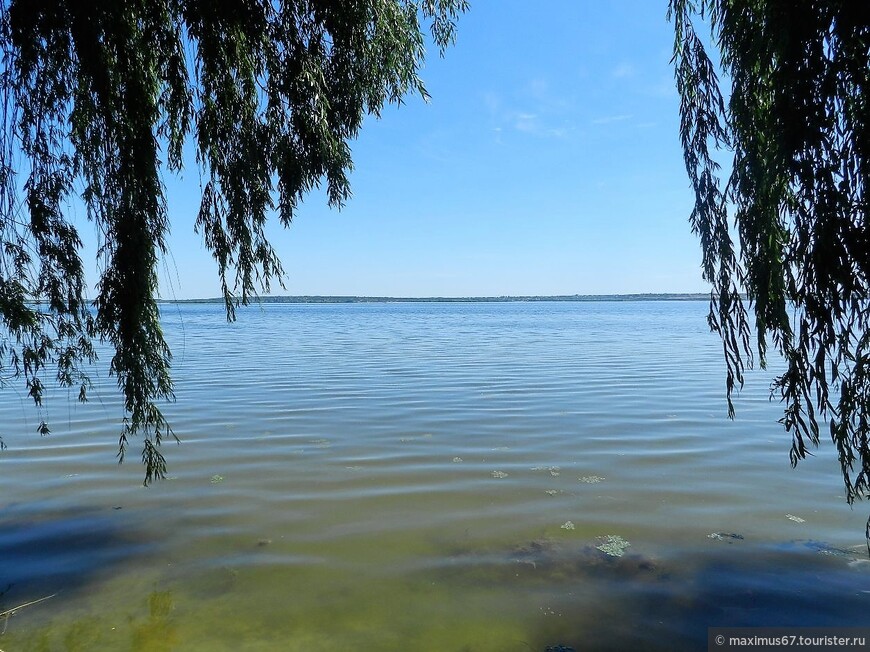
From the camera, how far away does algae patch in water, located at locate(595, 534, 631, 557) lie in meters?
4.55

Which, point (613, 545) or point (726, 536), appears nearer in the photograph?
point (613, 545)

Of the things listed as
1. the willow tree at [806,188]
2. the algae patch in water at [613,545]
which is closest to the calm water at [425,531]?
the algae patch in water at [613,545]

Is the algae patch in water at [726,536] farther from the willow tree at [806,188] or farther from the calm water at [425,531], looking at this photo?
the willow tree at [806,188]

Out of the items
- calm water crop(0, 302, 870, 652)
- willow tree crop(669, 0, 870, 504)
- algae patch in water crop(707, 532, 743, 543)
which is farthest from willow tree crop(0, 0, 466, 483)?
algae patch in water crop(707, 532, 743, 543)

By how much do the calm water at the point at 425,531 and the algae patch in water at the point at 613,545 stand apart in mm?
32

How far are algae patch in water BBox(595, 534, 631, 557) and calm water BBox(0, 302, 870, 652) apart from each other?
0.03 metres

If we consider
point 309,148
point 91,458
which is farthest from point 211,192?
point 91,458

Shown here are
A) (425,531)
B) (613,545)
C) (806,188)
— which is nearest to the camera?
(806,188)

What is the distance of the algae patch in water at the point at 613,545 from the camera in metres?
4.55

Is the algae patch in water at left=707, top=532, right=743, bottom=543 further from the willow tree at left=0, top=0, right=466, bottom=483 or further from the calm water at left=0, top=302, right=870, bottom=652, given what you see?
the willow tree at left=0, top=0, right=466, bottom=483

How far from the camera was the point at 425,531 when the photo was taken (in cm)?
498

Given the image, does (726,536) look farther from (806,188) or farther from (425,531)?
(806,188)

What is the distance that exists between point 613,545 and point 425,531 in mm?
1543

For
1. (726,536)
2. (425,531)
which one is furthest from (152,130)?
(726,536)
